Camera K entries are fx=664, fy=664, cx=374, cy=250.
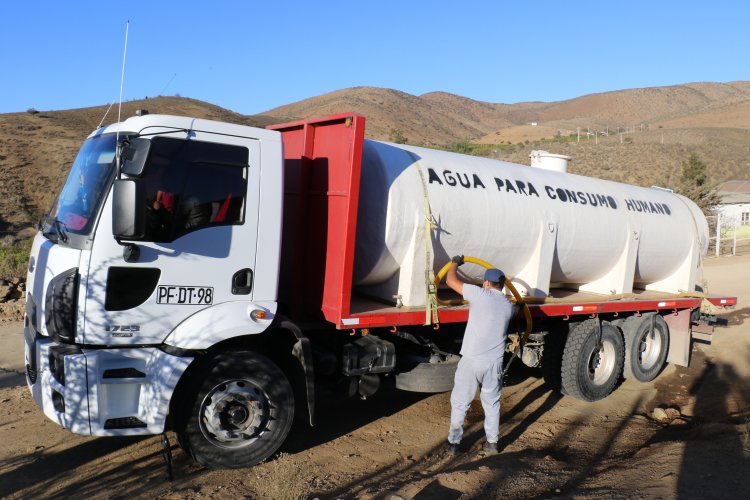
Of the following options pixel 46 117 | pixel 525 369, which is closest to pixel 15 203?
pixel 46 117

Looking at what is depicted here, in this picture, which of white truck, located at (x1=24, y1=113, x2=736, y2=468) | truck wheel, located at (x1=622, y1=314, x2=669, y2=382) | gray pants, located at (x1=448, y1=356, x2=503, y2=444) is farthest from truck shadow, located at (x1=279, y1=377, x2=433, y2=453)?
truck wheel, located at (x1=622, y1=314, x2=669, y2=382)

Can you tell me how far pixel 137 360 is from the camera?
489cm

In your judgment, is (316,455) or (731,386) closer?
(316,455)

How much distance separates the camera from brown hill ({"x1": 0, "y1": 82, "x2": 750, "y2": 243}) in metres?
32.6

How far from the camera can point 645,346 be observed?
9289mm

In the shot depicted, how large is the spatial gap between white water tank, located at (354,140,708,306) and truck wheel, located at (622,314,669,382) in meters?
0.62

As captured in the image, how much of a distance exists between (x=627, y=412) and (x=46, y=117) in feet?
144

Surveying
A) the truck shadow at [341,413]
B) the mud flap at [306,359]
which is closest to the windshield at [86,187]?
the mud flap at [306,359]

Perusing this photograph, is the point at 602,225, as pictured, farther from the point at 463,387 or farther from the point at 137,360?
the point at 137,360

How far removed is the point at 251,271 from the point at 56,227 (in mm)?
1531

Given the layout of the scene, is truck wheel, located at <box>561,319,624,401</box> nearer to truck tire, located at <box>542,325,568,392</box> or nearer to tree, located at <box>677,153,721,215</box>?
truck tire, located at <box>542,325,568,392</box>

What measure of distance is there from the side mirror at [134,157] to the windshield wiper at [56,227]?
75 cm

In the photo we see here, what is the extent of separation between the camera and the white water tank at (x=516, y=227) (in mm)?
5996

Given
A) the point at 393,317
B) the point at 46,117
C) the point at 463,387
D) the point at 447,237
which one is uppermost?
the point at 46,117
